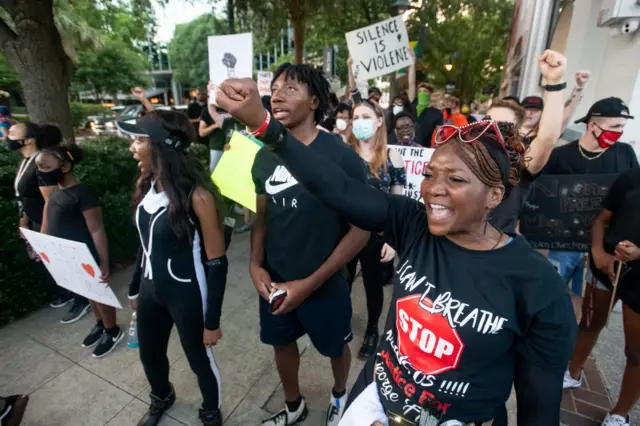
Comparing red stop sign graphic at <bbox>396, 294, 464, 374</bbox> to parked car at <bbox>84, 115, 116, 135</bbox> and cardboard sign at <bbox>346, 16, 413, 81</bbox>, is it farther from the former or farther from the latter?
parked car at <bbox>84, 115, 116, 135</bbox>

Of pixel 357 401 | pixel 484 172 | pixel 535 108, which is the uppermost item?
pixel 535 108

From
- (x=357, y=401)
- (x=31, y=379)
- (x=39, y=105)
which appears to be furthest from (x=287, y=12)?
(x=357, y=401)

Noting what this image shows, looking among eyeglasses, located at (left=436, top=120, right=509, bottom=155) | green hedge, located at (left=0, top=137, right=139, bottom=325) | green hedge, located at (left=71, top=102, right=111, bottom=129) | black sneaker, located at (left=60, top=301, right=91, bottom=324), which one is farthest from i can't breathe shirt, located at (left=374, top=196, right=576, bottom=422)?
green hedge, located at (left=71, top=102, right=111, bottom=129)

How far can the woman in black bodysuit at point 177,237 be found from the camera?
1.95 metres

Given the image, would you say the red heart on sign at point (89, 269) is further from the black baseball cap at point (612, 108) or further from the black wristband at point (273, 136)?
the black baseball cap at point (612, 108)

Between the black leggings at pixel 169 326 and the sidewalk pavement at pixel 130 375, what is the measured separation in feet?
1.45

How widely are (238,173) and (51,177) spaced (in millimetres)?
1488

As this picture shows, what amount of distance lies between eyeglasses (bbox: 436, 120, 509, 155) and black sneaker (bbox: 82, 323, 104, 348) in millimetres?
3525

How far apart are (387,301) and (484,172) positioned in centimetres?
310

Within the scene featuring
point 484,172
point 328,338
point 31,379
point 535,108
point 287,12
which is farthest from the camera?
point 287,12

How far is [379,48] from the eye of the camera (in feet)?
18.4

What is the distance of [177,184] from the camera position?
1.95 metres

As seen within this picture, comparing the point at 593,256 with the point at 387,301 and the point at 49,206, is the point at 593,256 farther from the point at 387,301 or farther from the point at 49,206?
the point at 49,206

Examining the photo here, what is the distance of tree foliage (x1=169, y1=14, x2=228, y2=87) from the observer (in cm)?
4441
